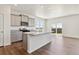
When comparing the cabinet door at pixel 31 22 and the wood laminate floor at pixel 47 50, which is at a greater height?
the cabinet door at pixel 31 22

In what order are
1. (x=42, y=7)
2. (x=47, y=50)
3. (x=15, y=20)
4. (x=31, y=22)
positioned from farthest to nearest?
1. (x=31, y=22)
2. (x=15, y=20)
3. (x=42, y=7)
4. (x=47, y=50)

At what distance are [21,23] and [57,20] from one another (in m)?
3.63

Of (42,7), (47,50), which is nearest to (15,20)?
(42,7)

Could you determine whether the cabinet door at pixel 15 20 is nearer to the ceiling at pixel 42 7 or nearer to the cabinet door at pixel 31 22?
the ceiling at pixel 42 7

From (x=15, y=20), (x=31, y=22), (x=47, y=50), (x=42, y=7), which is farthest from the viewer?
(x=31, y=22)

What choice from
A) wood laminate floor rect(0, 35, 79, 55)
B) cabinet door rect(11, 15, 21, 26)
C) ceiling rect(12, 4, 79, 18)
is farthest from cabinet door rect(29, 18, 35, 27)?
wood laminate floor rect(0, 35, 79, 55)

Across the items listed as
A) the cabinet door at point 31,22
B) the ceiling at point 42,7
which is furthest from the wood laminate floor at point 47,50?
the cabinet door at point 31,22

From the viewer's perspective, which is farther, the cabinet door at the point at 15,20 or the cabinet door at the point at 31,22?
the cabinet door at the point at 31,22

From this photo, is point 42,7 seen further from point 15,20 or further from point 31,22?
point 31,22

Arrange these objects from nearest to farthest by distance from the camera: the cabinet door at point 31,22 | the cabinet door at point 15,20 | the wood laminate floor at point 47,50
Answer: the wood laminate floor at point 47,50, the cabinet door at point 15,20, the cabinet door at point 31,22

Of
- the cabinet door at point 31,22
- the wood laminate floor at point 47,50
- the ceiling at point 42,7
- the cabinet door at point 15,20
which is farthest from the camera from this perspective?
the cabinet door at point 31,22
